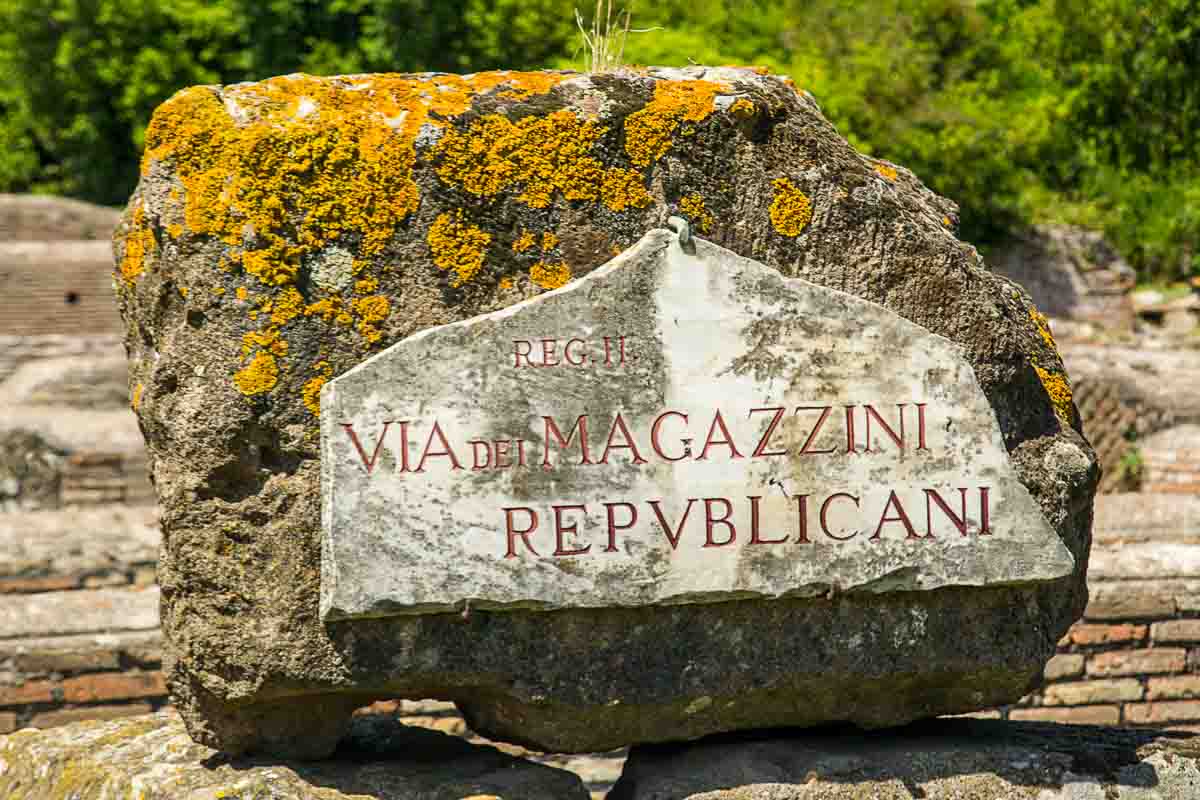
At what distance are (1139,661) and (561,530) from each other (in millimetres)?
2846

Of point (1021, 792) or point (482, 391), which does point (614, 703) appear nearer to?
point (482, 391)

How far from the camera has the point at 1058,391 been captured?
9.32 feet

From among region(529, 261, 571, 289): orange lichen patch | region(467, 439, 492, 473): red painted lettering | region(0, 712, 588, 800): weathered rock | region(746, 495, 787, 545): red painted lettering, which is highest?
region(529, 261, 571, 289): orange lichen patch

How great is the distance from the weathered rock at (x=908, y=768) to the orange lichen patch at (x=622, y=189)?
1.10 metres

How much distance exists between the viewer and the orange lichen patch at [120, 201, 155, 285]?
258cm

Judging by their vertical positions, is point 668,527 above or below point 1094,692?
above

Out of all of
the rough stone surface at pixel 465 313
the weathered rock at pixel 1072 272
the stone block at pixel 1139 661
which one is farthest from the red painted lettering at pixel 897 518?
the weathered rock at pixel 1072 272

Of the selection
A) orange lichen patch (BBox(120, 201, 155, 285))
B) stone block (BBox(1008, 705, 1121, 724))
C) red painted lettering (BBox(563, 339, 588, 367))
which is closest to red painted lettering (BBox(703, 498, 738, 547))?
red painted lettering (BBox(563, 339, 588, 367))

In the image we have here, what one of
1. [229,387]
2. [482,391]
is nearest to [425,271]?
[482,391]

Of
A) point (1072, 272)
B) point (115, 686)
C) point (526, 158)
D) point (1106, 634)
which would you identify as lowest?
point (1072, 272)

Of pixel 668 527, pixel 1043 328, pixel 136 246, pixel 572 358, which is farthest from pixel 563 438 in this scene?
pixel 1043 328

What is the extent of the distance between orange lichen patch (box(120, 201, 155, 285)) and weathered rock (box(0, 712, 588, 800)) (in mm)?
946

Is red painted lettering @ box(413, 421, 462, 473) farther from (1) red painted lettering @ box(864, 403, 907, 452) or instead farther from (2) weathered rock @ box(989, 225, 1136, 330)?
(2) weathered rock @ box(989, 225, 1136, 330)

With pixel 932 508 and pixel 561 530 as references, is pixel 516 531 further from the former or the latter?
pixel 932 508
